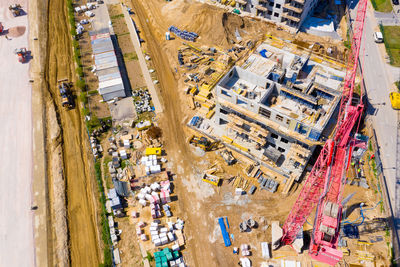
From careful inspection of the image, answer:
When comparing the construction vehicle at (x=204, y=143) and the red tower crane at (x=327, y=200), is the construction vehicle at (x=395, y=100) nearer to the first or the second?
the red tower crane at (x=327, y=200)

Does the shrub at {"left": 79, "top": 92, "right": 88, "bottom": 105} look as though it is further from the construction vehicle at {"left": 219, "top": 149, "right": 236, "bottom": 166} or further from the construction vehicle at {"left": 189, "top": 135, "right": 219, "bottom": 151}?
the construction vehicle at {"left": 219, "top": 149, "right": 236, "bottom": 166}

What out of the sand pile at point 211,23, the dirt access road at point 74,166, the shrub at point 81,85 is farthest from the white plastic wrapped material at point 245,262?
the sand pile at point 211,23

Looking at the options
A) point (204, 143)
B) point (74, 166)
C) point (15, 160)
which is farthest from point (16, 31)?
point (204, 143)

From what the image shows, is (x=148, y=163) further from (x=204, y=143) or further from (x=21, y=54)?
(x=21, y=54)

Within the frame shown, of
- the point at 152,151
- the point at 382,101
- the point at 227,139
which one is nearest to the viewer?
the point at 152,151

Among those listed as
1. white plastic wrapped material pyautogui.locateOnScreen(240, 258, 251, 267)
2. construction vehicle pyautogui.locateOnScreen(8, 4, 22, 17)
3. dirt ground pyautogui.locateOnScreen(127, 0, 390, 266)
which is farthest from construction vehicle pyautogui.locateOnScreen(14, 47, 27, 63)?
white plastic wrapped material pyautogui.locateOnScreen(240, 258, 251, 267)

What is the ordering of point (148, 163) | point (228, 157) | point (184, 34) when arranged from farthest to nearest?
point (184, 34), point (228, 157), point (148, 163)
